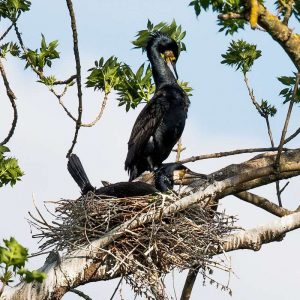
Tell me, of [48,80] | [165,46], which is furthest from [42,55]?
[165,46]

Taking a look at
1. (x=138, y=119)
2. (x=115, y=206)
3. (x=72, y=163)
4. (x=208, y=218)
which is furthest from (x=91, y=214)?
(x=138, y=119)

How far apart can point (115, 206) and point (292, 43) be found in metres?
2.08

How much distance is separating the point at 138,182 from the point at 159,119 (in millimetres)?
2164

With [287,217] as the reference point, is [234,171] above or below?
above

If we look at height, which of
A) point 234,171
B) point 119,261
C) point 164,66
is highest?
point 164,66

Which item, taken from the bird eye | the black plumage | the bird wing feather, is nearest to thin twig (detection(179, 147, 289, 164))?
the black plumage

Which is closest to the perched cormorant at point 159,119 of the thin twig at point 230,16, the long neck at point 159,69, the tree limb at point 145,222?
the long neck at point 159,69

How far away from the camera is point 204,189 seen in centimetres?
643

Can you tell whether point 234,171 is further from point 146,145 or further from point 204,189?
point 146,145

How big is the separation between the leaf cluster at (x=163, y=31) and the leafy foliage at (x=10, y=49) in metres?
1.64

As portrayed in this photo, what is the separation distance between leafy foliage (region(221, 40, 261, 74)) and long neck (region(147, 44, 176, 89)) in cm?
188

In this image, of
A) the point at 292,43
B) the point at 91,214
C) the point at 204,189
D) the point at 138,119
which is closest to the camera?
the point at 292,43

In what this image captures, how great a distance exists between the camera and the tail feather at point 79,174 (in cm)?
832

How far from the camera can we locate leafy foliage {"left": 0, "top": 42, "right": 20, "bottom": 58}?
26.2ft
